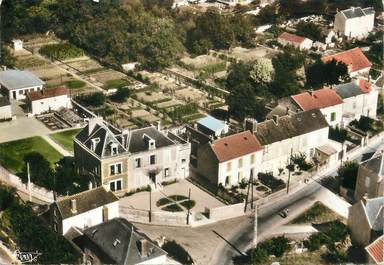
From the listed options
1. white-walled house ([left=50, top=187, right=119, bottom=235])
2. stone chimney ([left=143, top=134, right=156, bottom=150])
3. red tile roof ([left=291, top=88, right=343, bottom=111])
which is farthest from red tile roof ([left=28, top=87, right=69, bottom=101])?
white-walled house ([left=50, top=187, right=119, bottom=235])

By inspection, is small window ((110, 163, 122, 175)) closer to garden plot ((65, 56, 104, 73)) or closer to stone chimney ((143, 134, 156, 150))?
stone chimney ((143, 134, 156, 150))

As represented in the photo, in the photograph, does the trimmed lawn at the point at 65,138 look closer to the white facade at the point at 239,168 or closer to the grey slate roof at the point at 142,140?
the grey slate roof at the point at 142,140

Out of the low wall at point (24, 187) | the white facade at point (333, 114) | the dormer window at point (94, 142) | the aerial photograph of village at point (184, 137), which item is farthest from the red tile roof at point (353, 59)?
the low wall at point (24, 187)

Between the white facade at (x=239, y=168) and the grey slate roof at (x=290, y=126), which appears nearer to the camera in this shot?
the white facade at (x=239, y=168)

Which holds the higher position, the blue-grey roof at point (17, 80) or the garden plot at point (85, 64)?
the blue-grey roof at point (17, 80)

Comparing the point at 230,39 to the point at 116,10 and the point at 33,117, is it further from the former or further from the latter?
the point at 33,117

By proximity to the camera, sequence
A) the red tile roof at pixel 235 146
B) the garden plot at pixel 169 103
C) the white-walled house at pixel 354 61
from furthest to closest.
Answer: the white-walled house at pixel 354 61, the garden plot at pixel 169 103, the red tile roof at pixel 235 146

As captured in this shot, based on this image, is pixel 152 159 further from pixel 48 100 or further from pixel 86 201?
pixel 48 100
